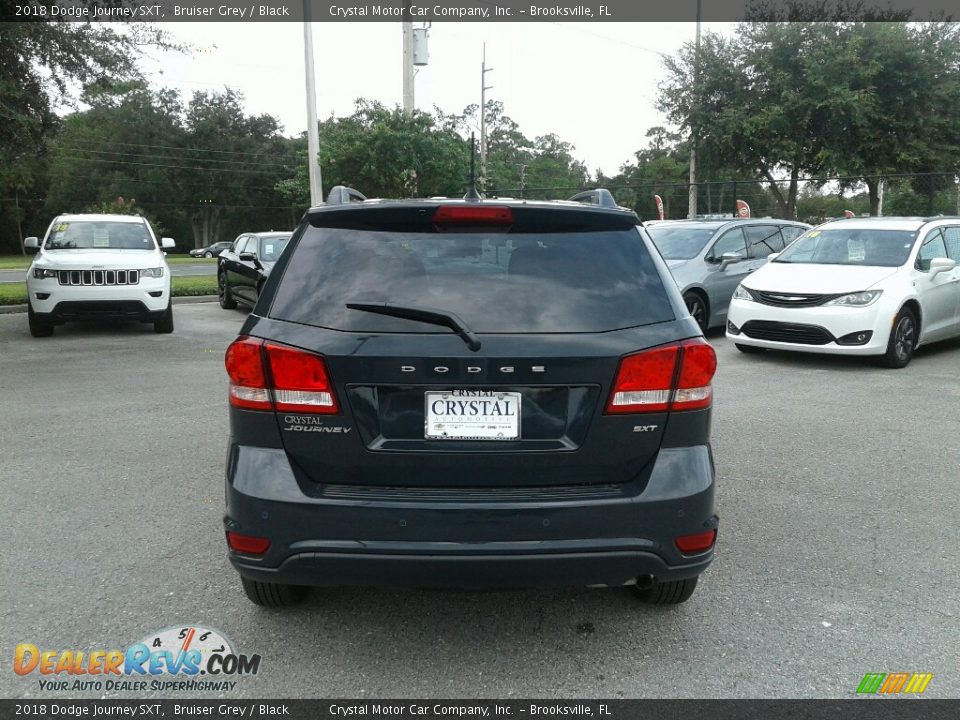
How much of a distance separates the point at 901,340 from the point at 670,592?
755cm

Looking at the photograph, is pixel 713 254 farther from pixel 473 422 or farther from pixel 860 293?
pixel 473 422

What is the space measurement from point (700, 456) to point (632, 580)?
51cm

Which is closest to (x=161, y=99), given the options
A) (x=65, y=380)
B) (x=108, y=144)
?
(x=108, y=144)

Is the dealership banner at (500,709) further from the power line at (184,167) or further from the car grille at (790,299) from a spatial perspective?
the power line at (184,167)

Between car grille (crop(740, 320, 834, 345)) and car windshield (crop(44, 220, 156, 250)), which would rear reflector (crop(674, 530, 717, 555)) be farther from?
car windshield (crop(44, 220, 156, 250))

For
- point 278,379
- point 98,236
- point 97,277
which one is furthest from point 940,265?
point 98,236

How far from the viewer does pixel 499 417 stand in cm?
293

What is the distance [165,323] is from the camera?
12.9 m

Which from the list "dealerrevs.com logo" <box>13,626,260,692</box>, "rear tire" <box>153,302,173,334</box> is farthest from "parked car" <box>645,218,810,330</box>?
"dealerrevs.com logo" <box>13,626,260,692</box>

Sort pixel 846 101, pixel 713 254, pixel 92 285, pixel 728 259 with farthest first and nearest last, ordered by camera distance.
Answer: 1. pixel 846 101
2. pixel 713 254
3. pixel 728 259
4. pixel 92 285

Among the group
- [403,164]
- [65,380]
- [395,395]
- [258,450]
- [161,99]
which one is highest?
[161,99]

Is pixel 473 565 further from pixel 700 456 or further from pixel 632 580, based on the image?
pixel 700 456

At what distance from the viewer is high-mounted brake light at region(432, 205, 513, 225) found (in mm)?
3141

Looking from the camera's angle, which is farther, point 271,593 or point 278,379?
point 271,593
